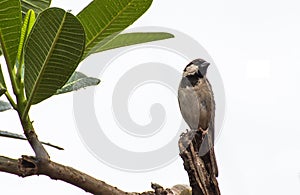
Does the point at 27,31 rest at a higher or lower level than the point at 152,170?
higher

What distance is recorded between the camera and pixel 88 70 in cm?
89

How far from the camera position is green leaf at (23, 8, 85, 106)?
2.19 feet

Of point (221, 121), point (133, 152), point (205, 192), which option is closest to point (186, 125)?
point (221, 121)

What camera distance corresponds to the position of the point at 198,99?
112 cm

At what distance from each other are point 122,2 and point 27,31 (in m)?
0.16

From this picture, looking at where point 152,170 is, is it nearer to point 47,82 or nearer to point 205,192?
point 205,192

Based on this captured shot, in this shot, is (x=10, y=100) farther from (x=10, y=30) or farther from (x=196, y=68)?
(x=196, y=68)

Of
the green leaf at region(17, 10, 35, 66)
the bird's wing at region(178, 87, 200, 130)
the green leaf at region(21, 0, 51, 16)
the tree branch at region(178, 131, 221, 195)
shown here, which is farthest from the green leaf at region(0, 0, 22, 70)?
the bird's wing at region(178, 87, 200, 130)

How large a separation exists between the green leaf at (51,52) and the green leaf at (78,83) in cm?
8

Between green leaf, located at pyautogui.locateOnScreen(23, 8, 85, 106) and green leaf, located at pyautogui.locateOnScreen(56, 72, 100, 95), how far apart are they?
83 millimetres

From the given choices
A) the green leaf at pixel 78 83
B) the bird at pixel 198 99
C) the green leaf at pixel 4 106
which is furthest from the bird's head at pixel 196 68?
the green leaf at pixel 4 106

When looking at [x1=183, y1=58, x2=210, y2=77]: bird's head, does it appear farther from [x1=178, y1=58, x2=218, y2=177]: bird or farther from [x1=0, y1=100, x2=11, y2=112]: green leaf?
[x1=0, y1=100, x2=11, y2=112]: green leaf

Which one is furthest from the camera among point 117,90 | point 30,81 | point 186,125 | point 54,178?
point 186,125

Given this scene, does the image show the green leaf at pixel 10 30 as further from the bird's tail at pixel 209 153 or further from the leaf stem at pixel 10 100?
the bird's tail at pixel 209 153
